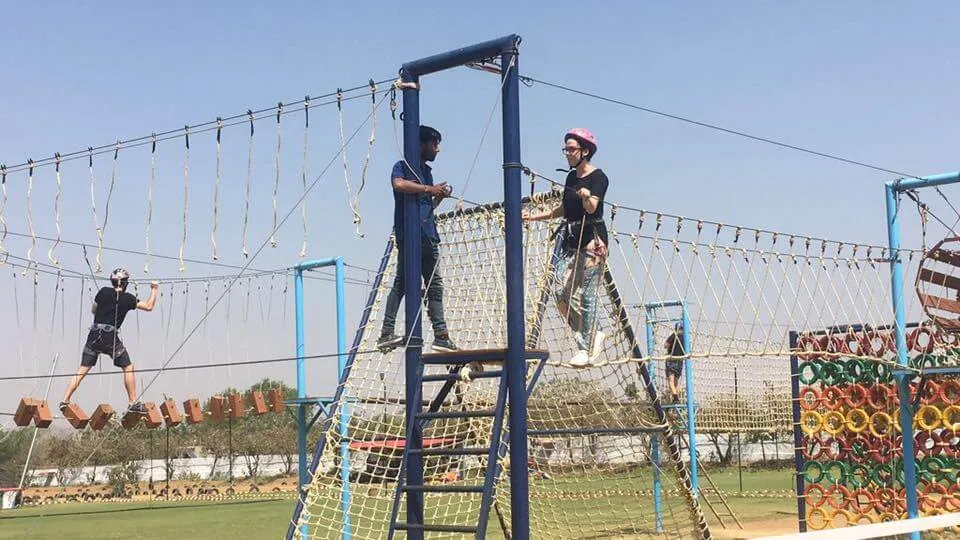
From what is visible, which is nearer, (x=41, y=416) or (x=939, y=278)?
(x=41, y=416)

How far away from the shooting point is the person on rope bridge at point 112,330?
992 centimetres

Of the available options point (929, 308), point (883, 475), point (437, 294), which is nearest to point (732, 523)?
point (883, 475)

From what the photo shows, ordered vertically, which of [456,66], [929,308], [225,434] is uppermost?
[456,66]

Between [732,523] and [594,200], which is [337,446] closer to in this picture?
[594,200]

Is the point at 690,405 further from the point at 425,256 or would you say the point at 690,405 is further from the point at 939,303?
the point at 425,256

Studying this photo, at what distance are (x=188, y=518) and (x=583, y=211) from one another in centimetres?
1306

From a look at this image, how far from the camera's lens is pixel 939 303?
393 inches

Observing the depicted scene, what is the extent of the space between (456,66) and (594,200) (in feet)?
3.96

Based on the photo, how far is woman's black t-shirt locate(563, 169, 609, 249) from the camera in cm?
666

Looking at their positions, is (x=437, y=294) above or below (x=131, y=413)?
above

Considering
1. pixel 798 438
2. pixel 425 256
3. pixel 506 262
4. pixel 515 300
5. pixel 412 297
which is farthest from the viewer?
pixel 798 438

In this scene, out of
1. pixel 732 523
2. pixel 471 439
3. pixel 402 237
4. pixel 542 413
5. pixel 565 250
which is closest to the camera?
pixel 402 237

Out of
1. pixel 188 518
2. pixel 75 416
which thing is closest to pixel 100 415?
pixel 75 416

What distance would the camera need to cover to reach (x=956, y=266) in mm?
10055
